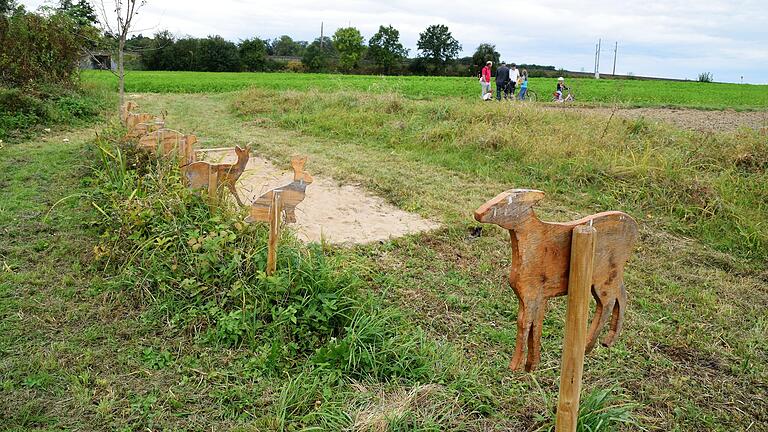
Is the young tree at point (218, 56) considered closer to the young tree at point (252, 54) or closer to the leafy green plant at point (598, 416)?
the young tree at point (252, 54)

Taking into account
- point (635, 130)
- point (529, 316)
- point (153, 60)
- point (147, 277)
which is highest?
point (153, 60)

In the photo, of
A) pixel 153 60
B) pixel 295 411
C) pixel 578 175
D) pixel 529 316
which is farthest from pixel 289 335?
pixel 153 60

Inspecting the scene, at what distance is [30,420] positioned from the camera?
8.84 feet

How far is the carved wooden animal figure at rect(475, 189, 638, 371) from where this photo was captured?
1918 mm

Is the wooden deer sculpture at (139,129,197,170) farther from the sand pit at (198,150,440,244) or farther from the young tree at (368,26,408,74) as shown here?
the young tree at (368,26,408,74)

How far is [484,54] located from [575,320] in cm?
5207

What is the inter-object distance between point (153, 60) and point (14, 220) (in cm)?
3813

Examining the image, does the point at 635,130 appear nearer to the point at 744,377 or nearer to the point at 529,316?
the point at 744,377

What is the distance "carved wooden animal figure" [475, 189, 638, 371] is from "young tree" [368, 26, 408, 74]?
5451 cm

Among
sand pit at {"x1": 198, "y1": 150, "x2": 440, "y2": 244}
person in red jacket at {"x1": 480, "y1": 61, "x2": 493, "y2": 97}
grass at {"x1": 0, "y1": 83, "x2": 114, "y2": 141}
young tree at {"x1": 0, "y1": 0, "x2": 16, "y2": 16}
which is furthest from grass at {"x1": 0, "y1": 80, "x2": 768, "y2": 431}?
person in red jacket at {"x1": 480, "y1": 61, "x2": 493, "y2": 97}

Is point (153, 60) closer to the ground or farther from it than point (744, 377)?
farther from it

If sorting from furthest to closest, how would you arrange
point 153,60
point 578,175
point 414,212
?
point 153,60
point 578,175
point 414,212

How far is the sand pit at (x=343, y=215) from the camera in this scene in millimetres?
5301

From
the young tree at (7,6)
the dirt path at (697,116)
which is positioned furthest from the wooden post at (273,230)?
the young tree at (7,6)
